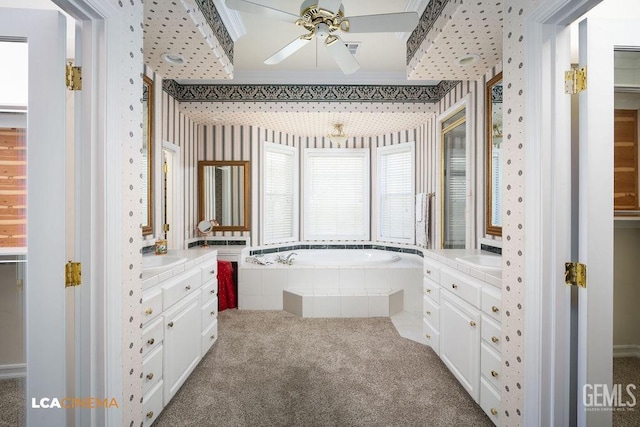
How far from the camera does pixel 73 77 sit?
44.7 inches

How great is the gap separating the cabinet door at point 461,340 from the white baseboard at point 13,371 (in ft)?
7.36

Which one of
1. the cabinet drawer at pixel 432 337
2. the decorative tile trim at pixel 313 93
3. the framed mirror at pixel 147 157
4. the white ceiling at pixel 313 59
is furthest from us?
the decorative tile trim at pixel 313 93

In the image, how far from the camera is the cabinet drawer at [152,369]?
Answer: 1.71m

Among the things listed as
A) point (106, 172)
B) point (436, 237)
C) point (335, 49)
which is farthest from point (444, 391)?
point (335, 49)

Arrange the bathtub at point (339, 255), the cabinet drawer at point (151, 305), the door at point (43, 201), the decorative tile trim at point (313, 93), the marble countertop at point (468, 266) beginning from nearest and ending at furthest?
the door at point (43, 201), the cabinet drawer at point (151, 305), the marble countertop at point (468, 266), the decorative tile trim at point (313, 93), the bathtub at point (339, 255)

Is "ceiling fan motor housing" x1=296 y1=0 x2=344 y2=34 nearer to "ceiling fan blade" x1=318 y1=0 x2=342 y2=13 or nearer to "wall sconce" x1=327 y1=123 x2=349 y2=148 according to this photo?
"ceiling fan blade" x1=318 y1=0 x2=342 y2=13

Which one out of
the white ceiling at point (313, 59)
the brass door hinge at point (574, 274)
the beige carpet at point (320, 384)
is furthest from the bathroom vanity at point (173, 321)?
the brass door hinge at point (574, 274)

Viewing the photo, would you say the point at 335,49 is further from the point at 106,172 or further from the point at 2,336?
the point at 2,336

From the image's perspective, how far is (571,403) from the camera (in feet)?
4.05

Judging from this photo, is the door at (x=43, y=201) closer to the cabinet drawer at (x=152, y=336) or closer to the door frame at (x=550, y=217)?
the cabinet drawer at (x=152, y=336)

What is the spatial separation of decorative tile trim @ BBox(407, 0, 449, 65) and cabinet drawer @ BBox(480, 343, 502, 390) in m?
2.22

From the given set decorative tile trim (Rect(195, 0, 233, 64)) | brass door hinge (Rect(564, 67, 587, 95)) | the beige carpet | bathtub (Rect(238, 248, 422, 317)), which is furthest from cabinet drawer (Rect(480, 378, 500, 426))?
decorative tile trim (Rect(195, 0, 233, 64))

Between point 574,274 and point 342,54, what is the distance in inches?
77.6

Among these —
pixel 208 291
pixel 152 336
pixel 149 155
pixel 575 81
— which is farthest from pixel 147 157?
pixel 575 81
